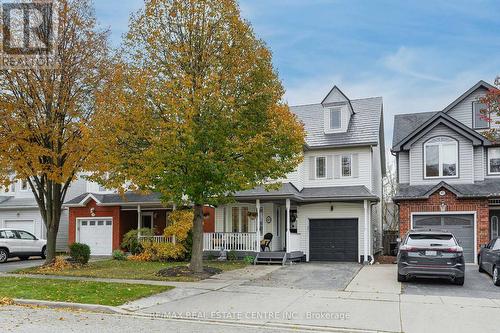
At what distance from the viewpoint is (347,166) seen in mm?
26141

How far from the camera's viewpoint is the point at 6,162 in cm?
1916

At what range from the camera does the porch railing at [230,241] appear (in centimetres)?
2459

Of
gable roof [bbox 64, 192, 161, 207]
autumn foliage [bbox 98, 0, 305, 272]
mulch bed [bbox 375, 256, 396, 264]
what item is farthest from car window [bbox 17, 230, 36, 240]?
mulch bed [bbox 375, 256, 396, 264]

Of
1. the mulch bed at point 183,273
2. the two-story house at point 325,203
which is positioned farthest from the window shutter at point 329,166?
the mulch bed at point 183,273

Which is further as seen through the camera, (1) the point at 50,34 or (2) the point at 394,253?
(2) the point at 394,253

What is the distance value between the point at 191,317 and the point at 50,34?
13.8 m

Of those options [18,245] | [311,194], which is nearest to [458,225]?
[311,194]

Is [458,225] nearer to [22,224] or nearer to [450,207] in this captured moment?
[450,207]

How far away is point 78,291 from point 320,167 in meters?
15.6

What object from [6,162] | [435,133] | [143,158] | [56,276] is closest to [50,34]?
[6,162]

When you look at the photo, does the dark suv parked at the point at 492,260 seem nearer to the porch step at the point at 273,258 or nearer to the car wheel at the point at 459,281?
the car wheel at the point at 459,281

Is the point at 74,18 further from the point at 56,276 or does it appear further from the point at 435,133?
the point at 435,133

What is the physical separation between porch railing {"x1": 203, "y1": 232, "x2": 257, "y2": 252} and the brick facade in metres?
7.20

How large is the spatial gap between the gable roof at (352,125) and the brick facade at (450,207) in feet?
11.7
